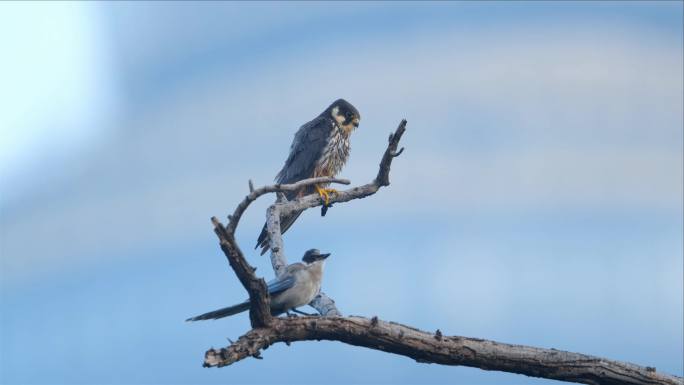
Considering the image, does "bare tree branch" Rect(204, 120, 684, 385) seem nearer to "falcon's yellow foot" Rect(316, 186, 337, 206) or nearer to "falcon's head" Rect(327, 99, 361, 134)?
"falcon's yellow foot" Rect(316, 186, 337, 206)

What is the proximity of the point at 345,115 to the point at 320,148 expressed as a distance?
0.78m

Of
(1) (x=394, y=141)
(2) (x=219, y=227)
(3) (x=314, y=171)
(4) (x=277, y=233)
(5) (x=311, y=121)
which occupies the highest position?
(5) (x=311, y=121)

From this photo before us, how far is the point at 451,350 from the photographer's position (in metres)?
5.44

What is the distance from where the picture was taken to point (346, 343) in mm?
5383

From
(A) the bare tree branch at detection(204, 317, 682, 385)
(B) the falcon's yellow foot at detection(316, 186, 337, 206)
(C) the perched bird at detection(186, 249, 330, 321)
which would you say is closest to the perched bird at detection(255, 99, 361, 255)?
(B) the falcon's yellow foot at detection(316, 186, 337, 206)

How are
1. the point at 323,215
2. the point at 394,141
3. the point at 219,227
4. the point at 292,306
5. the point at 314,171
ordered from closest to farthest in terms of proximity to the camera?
the point at 219,227
the point at 292,306
the point at 394,141
the point at 323,215
the point at 314,171

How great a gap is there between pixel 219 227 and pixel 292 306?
189cm

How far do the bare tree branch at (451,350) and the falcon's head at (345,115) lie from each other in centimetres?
605

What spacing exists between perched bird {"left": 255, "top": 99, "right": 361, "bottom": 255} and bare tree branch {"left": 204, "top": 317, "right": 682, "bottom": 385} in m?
5.09

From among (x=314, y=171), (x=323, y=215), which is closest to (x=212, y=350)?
(x=323, y=215)

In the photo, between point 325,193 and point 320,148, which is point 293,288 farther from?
point 320,148

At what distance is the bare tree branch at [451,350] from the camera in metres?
5.18

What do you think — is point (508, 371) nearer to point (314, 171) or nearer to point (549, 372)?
point (549, 372)

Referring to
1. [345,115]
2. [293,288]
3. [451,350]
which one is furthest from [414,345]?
[345,115]
